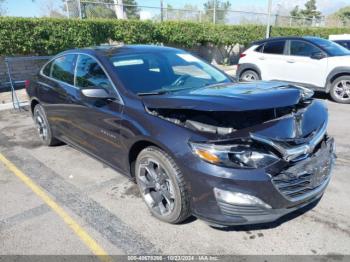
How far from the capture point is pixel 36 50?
37.6 ft

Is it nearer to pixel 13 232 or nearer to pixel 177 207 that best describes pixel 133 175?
pixel 177 207

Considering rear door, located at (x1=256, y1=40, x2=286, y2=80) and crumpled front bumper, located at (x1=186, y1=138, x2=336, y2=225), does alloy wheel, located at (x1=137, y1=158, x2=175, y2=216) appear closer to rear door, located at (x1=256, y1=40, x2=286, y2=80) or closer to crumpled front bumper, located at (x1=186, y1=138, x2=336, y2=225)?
crumpled front bumper, located at (x1=186, y1=138, x2=336, y2=225)

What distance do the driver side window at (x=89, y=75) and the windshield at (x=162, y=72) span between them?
183 millimetres

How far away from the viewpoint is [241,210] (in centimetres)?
265

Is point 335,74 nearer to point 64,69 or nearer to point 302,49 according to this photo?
point 302,49

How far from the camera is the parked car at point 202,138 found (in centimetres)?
266

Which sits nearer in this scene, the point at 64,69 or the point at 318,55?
the point at 64,69

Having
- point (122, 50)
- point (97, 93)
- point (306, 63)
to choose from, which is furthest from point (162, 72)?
point (306, 63)

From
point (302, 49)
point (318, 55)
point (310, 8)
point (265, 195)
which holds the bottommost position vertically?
point (265, 195)

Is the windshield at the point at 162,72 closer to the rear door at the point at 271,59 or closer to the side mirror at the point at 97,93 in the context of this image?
the side mirror at the point at 97,93

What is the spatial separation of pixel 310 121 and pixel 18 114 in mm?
6797

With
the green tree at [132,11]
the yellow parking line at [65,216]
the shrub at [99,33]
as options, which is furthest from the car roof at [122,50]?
the green tree at [132,11]

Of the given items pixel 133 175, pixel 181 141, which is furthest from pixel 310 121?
pixel 133 175

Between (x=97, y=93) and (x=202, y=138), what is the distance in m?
1.35
